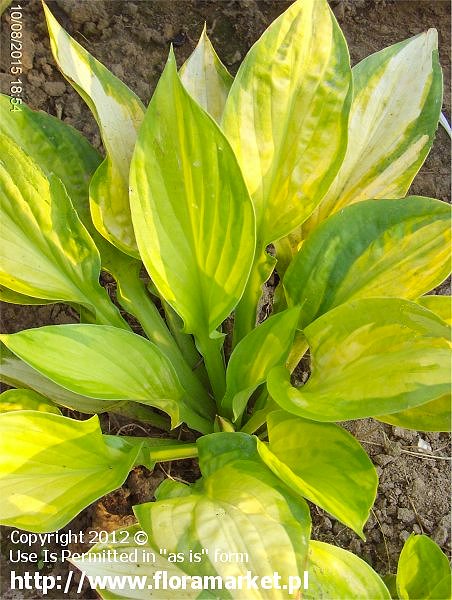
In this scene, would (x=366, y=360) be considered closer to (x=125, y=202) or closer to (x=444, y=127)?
(x=125, y=202)

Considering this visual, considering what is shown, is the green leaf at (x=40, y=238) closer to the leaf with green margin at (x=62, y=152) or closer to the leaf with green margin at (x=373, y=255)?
the leaf with green margin at (x=62, y=152)

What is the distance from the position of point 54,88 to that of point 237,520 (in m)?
0.87

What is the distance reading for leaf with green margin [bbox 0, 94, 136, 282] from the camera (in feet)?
2.89

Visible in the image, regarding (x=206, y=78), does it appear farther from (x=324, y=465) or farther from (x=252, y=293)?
(x=324, y=465)

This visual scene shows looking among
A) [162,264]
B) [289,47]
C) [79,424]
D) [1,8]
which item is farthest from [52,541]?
[1,8]

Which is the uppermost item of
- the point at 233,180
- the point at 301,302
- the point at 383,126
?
the point at 383,126

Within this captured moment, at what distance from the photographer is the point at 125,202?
89cm

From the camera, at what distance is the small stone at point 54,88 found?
1.18 metres

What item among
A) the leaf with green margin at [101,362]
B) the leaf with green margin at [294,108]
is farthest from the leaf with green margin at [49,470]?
the leaf with green margin at [294,108]

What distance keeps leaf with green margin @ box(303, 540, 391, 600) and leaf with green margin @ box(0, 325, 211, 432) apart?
251 mm

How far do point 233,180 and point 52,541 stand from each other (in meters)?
0.63

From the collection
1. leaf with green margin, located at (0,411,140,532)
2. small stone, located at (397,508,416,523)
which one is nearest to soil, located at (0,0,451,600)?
small stone, located at (397,508,416,523)

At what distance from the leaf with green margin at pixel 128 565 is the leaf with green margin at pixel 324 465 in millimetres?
193
